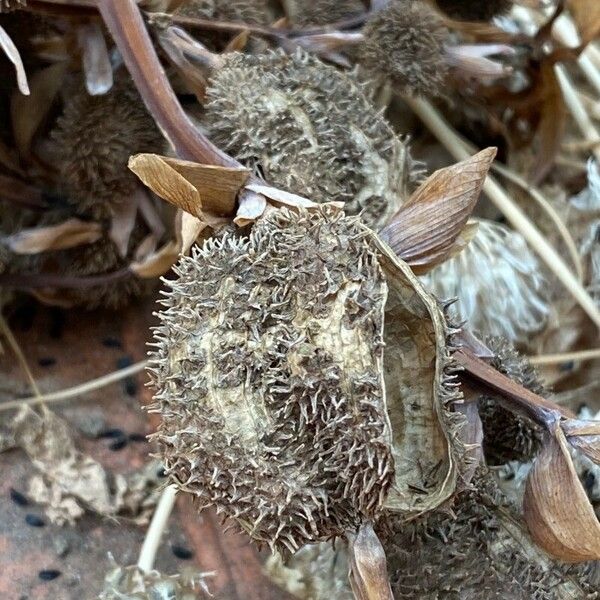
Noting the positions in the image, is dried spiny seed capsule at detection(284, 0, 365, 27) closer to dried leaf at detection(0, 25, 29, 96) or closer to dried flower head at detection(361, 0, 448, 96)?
dried flower head at detection(361, 0, 448, 96)

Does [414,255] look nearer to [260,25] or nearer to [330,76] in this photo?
[330,76]

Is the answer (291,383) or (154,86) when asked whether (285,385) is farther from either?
(154,86)

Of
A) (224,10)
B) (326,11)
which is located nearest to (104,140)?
(224,10)

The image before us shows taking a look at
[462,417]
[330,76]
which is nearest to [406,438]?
[462,417]

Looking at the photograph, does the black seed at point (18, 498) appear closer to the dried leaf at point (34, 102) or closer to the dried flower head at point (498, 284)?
the dried leaf at point (34, 102)

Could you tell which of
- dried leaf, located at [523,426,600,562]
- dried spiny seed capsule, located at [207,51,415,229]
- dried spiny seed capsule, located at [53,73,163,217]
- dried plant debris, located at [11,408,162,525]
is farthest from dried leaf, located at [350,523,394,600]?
dried spiny seed capsule, located at [53,73,163,217]
